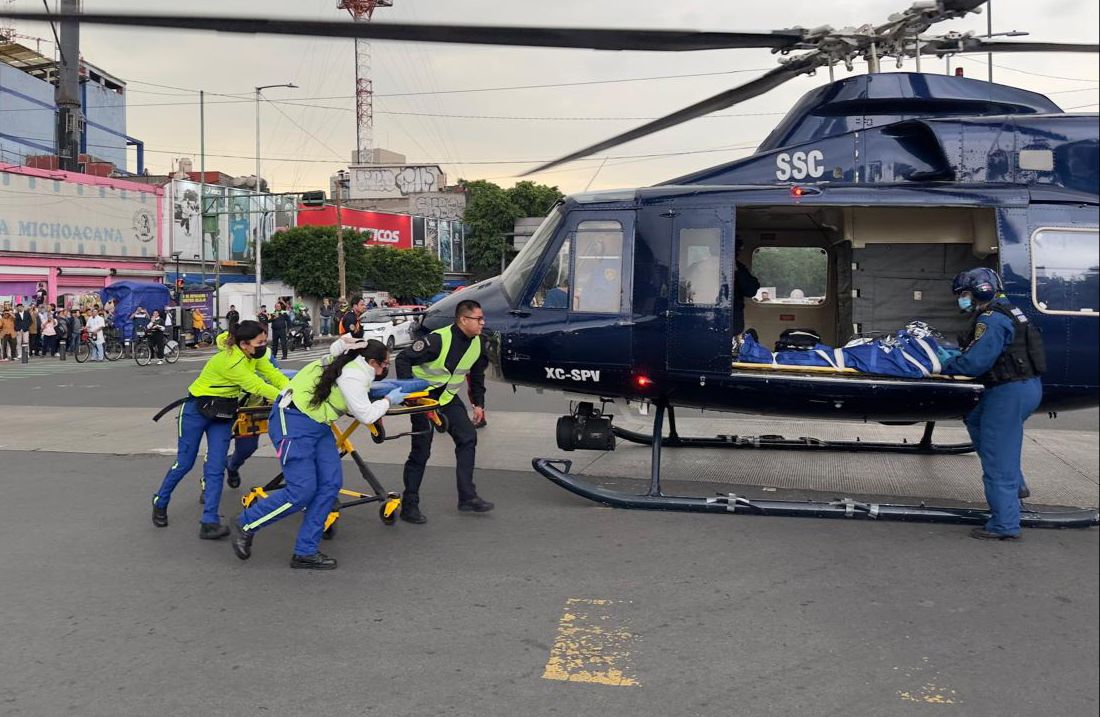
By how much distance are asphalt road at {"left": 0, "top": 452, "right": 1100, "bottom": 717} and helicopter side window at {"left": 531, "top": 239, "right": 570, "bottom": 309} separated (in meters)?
1.85

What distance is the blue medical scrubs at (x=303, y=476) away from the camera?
213 inches

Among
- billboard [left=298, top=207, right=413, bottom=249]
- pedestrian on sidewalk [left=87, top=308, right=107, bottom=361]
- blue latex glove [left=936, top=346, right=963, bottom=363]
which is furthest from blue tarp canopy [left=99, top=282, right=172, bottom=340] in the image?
blue latex glove [left=936, top=346, right=963, bottom=363]

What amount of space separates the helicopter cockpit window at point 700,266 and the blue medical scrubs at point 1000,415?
1.91 metres

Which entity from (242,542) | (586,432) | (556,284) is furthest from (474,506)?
(556,284)

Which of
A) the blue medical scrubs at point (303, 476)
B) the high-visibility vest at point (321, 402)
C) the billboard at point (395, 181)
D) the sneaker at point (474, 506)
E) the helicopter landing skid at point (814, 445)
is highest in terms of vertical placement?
the billboard at point (395, 181)

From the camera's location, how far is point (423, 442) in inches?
263

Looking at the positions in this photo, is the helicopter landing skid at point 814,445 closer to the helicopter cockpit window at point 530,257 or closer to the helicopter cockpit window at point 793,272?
the helicopter cockpit window at point 793,272

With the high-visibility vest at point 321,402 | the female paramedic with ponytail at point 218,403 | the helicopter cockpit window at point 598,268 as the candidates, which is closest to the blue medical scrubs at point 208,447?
the female paramedic with ponytail at point 218,403

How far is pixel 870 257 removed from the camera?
803 cm

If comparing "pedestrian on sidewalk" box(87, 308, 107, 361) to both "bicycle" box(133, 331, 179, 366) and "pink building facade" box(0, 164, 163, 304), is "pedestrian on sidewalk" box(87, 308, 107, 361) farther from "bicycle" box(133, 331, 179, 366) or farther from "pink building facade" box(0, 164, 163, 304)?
"pink building facade" box(0, 164, 163, 304)

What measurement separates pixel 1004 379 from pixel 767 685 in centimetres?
339

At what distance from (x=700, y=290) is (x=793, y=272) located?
270 centimetres

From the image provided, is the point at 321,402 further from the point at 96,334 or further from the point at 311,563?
the point at 96,334

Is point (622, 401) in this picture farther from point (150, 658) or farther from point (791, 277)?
point (150, 658)
